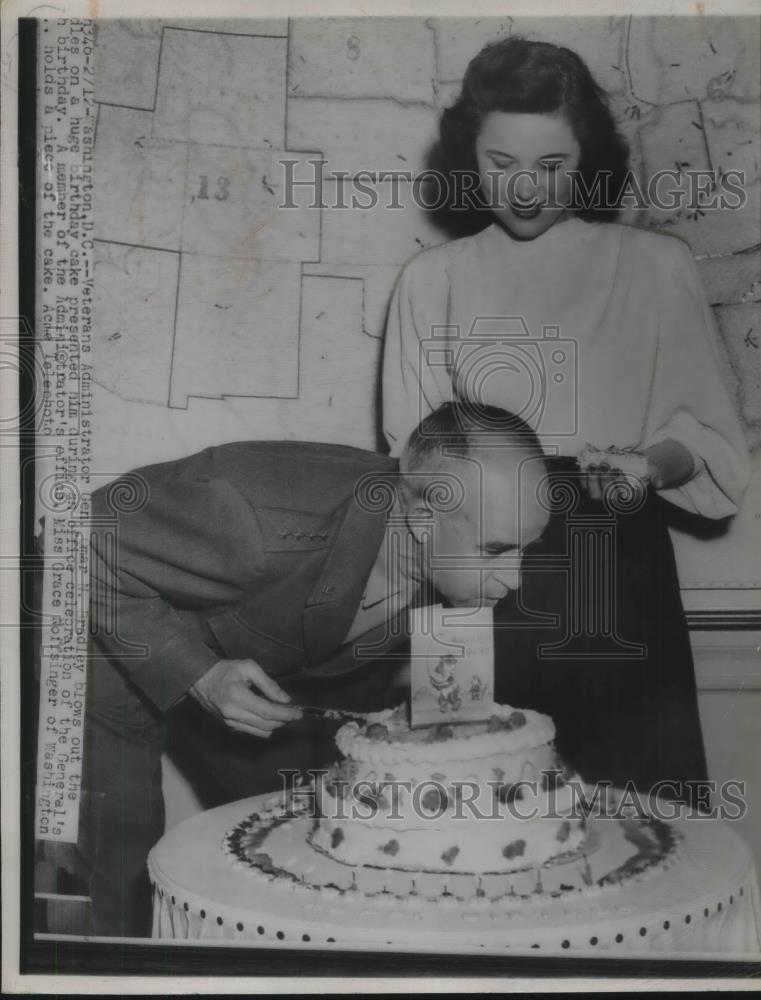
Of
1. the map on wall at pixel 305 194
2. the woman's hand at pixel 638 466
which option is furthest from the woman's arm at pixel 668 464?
the map on wall at pixel 305 194

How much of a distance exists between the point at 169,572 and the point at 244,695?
322 millimetres

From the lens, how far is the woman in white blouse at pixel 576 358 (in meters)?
2.58

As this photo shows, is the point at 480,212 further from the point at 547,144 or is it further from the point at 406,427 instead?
the point at 406,427

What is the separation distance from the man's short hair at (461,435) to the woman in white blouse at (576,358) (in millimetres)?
23

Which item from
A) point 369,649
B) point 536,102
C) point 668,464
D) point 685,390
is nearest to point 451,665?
point 369,649

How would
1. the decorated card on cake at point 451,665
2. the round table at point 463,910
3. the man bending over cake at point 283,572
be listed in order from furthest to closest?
the man bending over cake at point 283,572 → the decorated card on cake at point 451,665 → the round table at point 463,910

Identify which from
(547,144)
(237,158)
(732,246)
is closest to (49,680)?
(237,158)

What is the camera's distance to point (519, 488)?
8.43 ft

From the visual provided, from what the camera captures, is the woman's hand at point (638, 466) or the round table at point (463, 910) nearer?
the round table at point (463, 910)

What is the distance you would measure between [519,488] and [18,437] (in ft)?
3.73

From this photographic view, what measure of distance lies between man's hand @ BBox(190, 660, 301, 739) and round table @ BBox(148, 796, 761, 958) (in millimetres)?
206
